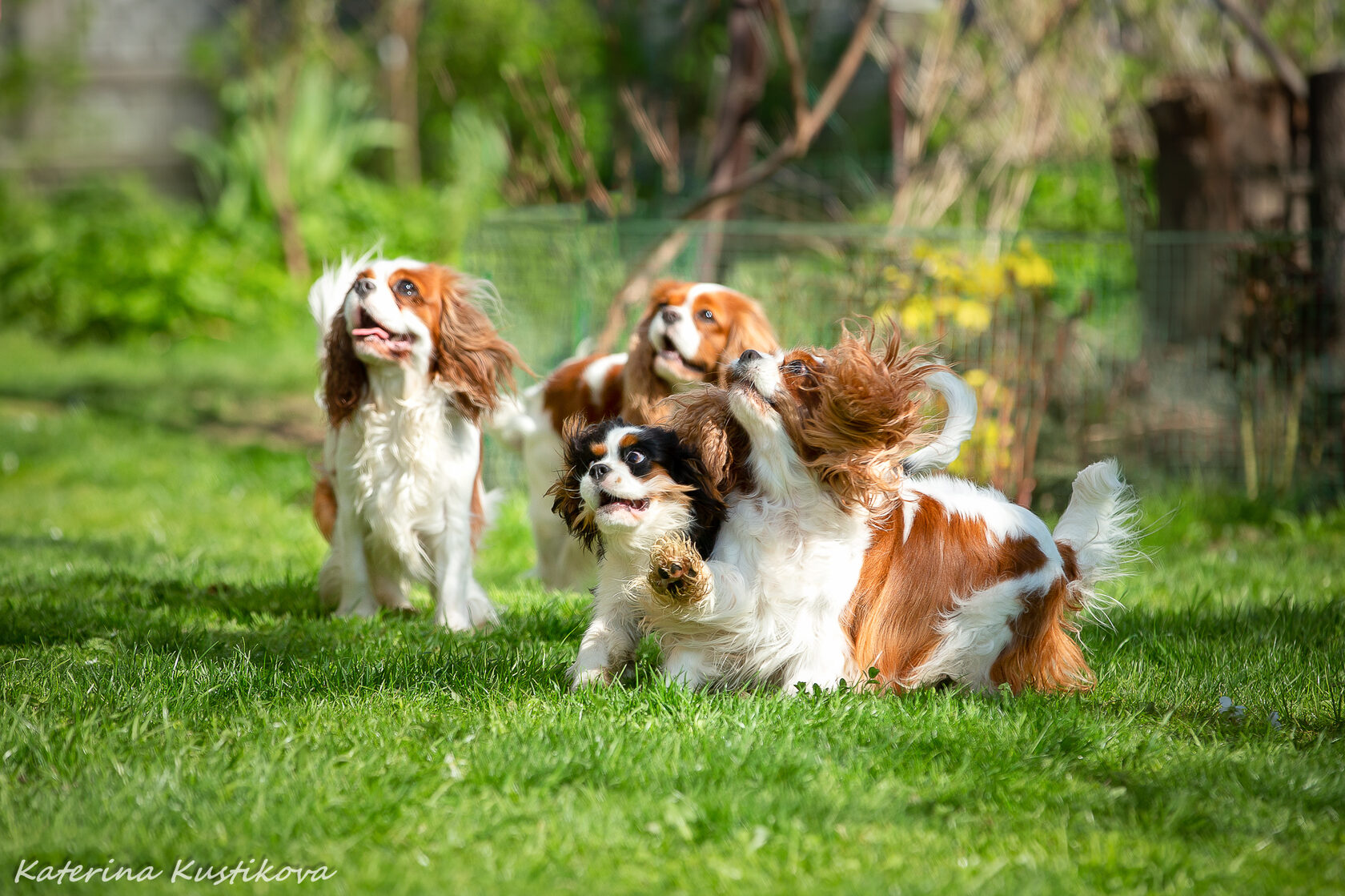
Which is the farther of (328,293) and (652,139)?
(652,139)

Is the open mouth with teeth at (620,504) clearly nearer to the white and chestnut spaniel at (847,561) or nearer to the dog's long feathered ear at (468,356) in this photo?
the white and chestnut spaniel at (847,561)

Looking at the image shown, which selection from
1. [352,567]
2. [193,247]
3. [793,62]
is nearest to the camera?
[352,567]

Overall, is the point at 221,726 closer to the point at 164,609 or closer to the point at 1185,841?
the point at 164,609

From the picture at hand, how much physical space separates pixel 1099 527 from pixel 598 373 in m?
2.45

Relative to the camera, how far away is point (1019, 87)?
10430 mm

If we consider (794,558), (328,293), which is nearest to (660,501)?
(794,558)

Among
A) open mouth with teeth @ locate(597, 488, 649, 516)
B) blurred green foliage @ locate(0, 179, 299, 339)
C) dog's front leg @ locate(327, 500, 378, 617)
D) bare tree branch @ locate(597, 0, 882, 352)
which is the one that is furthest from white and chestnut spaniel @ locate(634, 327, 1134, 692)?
blurred green foliage @ locate(0, 179, 299, 339)

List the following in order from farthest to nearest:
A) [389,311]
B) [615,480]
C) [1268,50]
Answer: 1. [1268,50]
2. [389,311]
3. [615,480]

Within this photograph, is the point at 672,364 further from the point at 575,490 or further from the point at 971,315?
the point at 971,315

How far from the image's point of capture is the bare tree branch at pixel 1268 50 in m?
7.55

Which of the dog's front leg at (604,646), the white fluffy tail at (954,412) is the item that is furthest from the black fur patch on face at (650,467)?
the white fluffy tail at (954,412)

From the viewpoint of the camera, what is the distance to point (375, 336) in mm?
4613

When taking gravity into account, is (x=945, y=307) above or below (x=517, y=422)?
above

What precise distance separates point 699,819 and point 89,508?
597 centimetres
